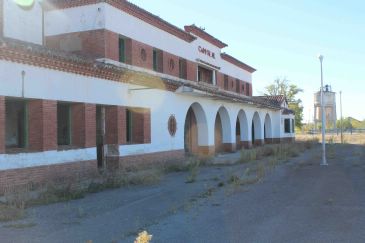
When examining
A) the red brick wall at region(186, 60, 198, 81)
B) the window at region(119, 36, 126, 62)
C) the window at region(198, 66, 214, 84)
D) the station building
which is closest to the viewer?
the station building

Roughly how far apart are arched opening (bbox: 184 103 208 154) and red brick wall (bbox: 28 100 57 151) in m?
12.9

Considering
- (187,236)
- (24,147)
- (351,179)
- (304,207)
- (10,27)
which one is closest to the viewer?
(187,236)

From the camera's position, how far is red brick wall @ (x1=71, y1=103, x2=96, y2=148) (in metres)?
15.8

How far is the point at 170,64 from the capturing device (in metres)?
24.5

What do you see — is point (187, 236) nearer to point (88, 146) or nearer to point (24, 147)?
point (24, 147)

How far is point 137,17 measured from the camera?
69.4ft

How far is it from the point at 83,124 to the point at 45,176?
2516 mm

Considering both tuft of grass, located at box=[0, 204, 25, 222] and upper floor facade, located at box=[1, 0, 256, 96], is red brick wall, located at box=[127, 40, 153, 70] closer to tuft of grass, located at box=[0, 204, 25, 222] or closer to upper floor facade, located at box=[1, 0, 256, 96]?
upper floor facade, located at box=[1, 0, 256, 96]

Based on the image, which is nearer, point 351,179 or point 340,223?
point 340,223

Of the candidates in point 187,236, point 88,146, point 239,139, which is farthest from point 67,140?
point 239,139

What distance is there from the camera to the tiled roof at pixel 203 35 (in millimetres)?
27148

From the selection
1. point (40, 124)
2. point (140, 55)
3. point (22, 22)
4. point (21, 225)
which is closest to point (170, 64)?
point (140, 55)

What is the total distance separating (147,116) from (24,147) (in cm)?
690

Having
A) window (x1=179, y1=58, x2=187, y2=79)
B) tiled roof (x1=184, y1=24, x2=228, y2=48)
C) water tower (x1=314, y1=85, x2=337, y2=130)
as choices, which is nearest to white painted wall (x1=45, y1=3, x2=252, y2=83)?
window (x1=179, y1=58, x2=187, y2=79)
